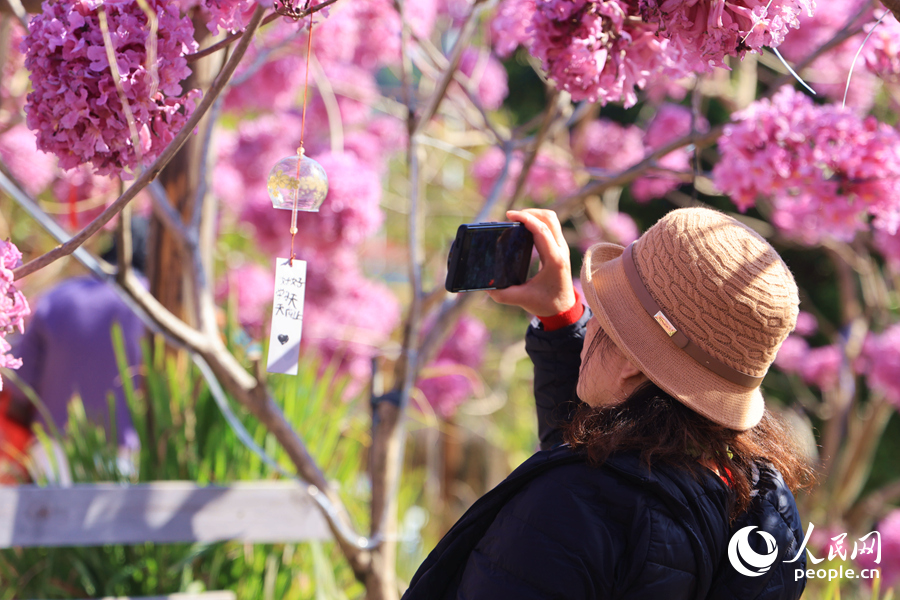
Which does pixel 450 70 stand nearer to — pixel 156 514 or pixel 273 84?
→ pixel 156 514

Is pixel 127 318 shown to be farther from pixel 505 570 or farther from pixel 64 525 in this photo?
pixel 505 570

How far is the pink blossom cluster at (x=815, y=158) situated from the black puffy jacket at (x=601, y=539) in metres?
0.81

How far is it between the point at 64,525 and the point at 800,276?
5.42m

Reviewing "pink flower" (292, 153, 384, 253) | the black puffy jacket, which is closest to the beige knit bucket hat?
the black puffy jacket

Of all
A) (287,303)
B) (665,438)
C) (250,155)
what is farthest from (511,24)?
(250,155)

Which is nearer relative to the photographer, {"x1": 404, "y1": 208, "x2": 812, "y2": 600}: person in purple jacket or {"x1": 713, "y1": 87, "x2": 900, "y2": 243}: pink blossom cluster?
{"x1": 404, "y1": 208, "x2": 812, "y2": 600}: person in purple jacket

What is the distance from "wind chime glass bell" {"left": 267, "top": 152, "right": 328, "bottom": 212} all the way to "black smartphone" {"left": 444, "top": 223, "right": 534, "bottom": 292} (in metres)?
0.24

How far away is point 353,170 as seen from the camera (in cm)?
237

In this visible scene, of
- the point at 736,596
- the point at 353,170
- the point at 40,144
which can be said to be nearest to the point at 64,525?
Result: the point at 40,144

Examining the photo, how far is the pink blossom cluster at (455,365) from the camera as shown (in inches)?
138

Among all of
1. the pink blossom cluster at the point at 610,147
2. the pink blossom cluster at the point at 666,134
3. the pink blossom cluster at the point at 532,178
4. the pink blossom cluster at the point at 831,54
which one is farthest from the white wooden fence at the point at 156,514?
the pink blossom cluster at the point at 831,54

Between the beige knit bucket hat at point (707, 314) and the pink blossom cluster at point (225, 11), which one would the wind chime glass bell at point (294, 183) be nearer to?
the pink blossom cluster at point (225, 11)

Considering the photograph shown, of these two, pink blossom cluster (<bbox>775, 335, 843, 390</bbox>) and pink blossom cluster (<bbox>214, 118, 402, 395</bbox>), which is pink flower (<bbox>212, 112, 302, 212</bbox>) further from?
pink blossom cluster (<bbox>775, 335, 843, 390</bbox>)

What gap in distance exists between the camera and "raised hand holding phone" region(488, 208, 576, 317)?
4.06 ft
